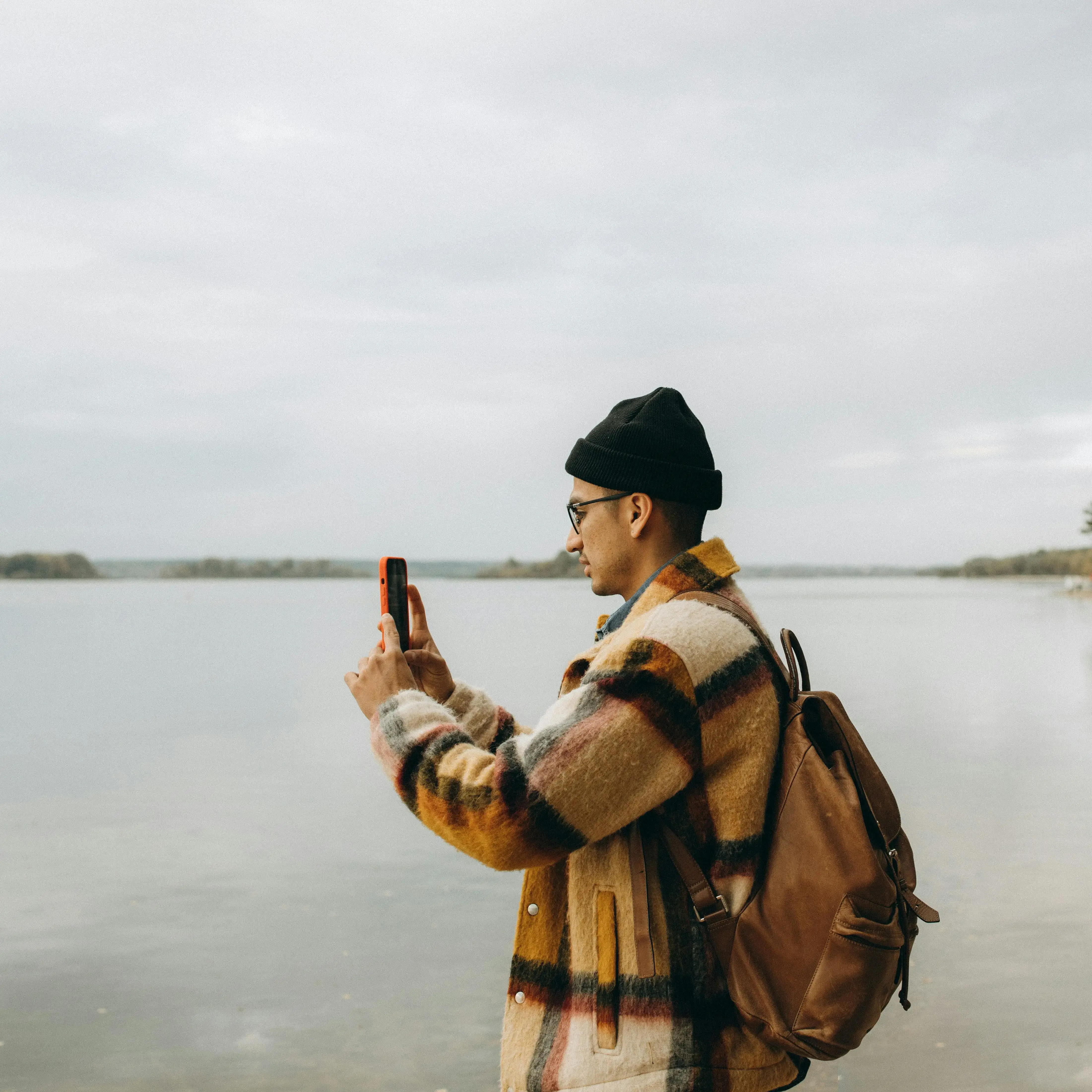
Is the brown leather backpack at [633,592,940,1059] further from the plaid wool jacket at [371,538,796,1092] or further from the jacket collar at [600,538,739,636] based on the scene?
the jacket collar at [600,538,739,636]

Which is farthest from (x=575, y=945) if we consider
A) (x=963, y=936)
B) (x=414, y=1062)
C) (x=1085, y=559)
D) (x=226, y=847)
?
(x=1085, y=559)

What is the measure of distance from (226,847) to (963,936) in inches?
215

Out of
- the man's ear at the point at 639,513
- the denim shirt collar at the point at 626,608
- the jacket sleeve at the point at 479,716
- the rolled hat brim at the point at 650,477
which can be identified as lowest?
the jacket sleeve at the point at 479,716

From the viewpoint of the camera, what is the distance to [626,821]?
Answer: 72.6 inches

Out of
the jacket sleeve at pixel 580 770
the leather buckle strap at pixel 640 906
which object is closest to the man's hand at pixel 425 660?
the jacket sleeve at pixel 580 770

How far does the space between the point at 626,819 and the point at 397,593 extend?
0.76m

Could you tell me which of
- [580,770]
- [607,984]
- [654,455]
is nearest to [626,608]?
[654,455]

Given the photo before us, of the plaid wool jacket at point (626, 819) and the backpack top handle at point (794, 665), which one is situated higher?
the backpack top handle at point (794, 665)

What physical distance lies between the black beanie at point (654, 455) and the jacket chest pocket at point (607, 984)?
781 millimetres

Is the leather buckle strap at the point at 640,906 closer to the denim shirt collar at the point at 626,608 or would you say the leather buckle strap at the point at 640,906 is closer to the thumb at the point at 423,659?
the denim shirt collar at the point at 626,608

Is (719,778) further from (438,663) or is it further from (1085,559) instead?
(1085,559)

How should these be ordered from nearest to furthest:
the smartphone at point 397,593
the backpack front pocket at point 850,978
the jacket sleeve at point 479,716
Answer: the backpack front pocket at point 850,978, the smartphone at point 397,593, the jacket sleeve at point 479,716

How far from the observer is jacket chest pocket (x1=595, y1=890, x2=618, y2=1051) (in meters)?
Result: 1.89

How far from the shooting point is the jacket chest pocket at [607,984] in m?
1.89
